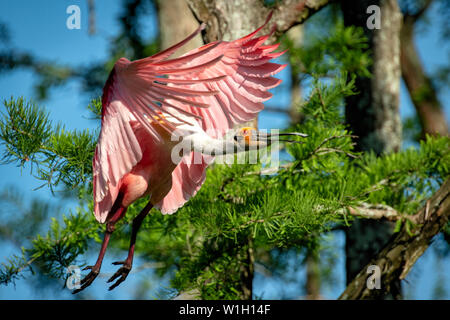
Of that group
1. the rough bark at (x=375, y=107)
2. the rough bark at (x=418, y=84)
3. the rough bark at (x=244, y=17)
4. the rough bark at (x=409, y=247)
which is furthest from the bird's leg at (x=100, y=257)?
the rough bark at (x=418, y=84)

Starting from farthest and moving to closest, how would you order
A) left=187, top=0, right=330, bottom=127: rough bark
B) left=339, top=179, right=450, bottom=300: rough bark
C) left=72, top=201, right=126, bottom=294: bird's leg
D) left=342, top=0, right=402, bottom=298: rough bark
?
1. left=342, top=0, right=402, bottom=298: rough bark
2. left=187, top=0, right=330, bottom=127: rough bark
3. left=339, top=179, right=450, bottom=300: rough bark
4. left=72, top=201, right=126, bottom=294: bird's leg

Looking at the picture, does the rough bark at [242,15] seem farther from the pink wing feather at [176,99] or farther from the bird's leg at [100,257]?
the bird's leg at [100,257]

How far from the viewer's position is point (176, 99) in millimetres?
983

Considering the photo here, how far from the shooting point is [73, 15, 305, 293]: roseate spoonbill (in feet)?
3.30

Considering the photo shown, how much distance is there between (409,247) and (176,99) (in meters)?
0.86

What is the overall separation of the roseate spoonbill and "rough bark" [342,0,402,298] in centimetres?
104

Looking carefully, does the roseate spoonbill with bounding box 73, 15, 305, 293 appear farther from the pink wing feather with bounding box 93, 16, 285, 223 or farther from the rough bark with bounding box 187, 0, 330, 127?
the rough bark with bounding box 187, 0, 330, 127

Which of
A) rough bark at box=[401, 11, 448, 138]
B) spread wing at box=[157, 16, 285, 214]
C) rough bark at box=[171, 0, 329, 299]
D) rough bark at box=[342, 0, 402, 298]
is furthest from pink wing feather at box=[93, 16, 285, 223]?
rough bark at box=[401, 11, 448, 138]

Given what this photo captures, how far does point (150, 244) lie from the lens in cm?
221

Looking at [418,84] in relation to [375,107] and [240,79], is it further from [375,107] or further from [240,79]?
[240,79]

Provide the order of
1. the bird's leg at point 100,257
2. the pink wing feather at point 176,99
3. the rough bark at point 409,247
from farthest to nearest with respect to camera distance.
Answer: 1. the rough bark at point 409,247
2. the bird's leg at point 100,257
3. the pink wing feather at point 176,99

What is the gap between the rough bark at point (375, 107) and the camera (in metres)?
2.08

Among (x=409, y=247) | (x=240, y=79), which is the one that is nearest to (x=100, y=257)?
(x=240, y=79)

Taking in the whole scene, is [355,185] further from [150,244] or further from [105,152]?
[150,244]
